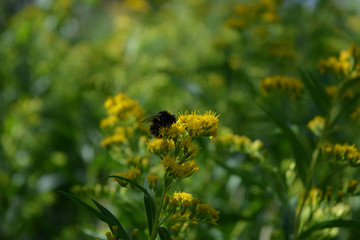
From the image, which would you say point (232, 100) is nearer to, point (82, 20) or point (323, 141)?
point (323, 141)

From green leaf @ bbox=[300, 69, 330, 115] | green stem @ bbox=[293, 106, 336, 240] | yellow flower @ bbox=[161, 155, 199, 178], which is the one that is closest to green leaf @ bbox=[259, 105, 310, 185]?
green stem @ bbox=[293, 106, 336, 240]

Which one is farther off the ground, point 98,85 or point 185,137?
point 98,85

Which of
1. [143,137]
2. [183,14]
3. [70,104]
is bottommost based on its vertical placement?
[143,137]

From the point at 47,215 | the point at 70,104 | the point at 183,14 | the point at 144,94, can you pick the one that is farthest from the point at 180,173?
the point at 183,14

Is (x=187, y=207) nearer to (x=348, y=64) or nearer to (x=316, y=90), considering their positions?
(x=316, y=90)

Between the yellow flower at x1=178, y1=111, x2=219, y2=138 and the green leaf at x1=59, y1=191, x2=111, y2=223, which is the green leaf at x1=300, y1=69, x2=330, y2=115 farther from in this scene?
the green leaf at x1=59, y1=191, x2=111, y2=223

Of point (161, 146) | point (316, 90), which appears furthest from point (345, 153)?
point (161, 146)
